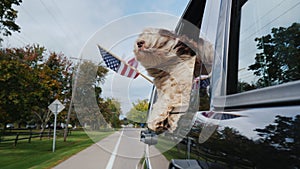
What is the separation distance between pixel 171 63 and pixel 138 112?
1.90 ft

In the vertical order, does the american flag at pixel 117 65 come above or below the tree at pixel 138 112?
above

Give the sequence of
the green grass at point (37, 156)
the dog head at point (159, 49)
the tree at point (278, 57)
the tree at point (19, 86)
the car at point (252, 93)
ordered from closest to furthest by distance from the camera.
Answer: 1. the car at point (252, 93)
2. the tree at point (278, 57)
3. the dog head at point (159, 49)
4. the green grass at point (37, 156)
5. the tree at point (19, 86)

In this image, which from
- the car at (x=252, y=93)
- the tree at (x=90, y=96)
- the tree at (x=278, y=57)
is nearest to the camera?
the car at (x=252, y=93)

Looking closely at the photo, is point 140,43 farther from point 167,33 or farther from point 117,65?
point 117,65

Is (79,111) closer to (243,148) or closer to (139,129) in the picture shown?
(139,129)

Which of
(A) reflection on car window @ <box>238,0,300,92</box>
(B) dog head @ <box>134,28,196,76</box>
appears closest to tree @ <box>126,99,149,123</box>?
(B) dog head @ <box>134,28,196,76</box>

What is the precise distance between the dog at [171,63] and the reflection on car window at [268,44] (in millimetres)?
665

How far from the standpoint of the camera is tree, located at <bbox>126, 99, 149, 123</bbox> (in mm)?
2011

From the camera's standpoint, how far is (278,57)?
697mm

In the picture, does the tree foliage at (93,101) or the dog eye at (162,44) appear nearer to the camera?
the dog eye at (162,44)

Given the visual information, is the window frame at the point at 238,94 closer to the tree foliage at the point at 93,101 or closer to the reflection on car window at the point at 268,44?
the reflection on car window at the point at 268,44

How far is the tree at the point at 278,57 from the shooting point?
2.03 ft

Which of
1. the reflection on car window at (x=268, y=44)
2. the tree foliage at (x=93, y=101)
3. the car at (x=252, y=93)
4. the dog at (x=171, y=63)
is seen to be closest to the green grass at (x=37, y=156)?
the tree foliage at (x=93, y=101)

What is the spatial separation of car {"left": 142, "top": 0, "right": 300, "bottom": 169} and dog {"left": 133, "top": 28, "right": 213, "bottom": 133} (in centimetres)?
49
